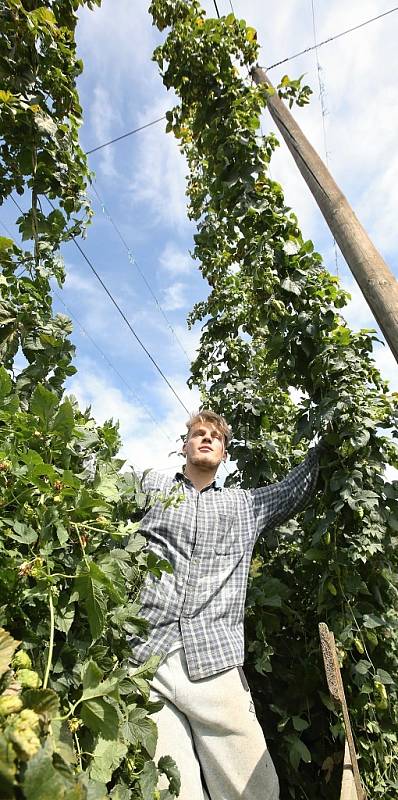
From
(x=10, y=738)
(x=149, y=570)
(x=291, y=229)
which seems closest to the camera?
(x=10, y=738)

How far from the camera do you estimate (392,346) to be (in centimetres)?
224

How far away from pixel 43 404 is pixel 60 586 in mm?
387

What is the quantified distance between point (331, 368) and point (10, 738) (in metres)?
1.85

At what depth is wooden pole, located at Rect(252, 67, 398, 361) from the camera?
2.30m

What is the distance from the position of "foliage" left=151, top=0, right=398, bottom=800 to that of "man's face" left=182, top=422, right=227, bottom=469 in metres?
0.35

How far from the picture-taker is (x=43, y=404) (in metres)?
1.09

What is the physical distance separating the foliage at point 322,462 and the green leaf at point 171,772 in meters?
0.67

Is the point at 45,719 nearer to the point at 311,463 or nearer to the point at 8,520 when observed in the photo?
the point at 8,520

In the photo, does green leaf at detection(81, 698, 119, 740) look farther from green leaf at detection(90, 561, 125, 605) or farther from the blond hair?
the blond hair

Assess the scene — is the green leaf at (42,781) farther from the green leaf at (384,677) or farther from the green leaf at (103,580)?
the green leaf at (384,677)

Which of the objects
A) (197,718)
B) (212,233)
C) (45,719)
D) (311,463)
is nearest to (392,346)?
(311,463)

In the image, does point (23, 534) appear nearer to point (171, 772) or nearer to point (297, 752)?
point (171, 772)

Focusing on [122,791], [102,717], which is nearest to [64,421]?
[102,717]

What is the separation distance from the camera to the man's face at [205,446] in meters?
2.16
